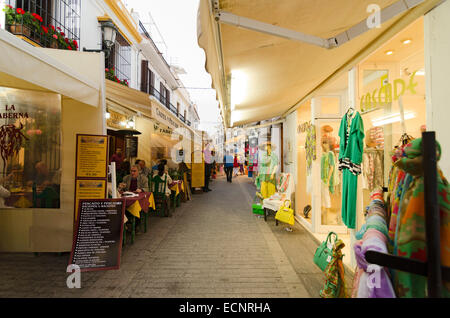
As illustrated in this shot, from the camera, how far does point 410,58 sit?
2.36m

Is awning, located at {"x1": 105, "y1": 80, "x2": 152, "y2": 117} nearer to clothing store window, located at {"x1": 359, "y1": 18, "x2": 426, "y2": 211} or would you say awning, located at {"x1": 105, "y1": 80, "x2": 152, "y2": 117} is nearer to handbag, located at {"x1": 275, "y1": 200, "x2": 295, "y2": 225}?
handbag, located at {"x1": 275, "y1": 200, "x2": 295, "y2": 225}

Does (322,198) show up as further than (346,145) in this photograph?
Yes

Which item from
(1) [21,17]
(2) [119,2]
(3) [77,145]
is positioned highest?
(2) [119,2]

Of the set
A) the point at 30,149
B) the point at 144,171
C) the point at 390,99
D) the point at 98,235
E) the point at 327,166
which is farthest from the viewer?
the point at 144,171

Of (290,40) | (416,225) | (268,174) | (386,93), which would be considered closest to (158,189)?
(268,174)

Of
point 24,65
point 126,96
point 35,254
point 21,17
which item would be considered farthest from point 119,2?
point 35,254

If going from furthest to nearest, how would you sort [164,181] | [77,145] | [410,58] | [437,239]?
[164,181], [77,145], [410,58], [437,239]

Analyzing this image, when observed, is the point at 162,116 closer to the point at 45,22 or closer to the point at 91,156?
the point at 91,156

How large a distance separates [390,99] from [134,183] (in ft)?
16.7

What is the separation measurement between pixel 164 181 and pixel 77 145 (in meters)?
2.57

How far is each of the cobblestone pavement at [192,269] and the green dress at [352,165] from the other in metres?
0.98

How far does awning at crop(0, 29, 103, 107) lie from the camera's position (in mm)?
1918

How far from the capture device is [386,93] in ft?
8.38
